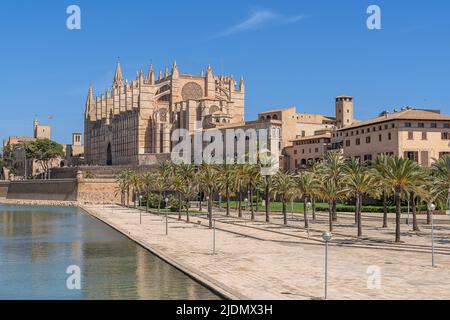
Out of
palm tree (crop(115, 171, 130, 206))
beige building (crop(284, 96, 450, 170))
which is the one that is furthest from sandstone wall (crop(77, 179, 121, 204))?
beige building (crop(284, 96, 450, 170))

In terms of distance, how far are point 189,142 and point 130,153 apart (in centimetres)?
2169

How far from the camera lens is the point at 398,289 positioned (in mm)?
20953

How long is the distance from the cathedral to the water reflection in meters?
75.2

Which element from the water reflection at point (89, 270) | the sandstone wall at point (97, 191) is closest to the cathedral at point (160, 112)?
the sandstone wall at point (97, 191)

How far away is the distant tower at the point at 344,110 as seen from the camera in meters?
126

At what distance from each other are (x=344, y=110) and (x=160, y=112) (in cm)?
4011

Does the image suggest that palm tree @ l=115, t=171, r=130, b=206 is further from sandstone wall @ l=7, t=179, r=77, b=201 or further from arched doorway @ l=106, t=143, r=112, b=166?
arched doorway @ l=106, t=143, r=112, b=166

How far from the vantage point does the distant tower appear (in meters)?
126

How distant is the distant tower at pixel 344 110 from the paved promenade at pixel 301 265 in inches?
3344

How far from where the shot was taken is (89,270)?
1129 inches

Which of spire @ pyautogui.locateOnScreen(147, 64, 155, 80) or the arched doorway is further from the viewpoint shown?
the arched doorway

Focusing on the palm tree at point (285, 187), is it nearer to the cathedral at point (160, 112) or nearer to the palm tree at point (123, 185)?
the palm tree at point (123, 185)

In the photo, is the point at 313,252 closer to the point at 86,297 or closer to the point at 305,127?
the point at 86,297
